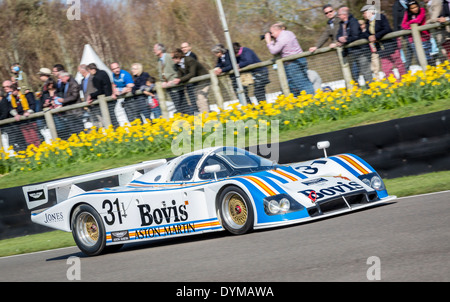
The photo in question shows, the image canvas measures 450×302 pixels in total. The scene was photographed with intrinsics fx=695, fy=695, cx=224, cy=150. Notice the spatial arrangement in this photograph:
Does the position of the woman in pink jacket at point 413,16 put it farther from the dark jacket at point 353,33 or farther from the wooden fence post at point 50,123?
the wooden fence post at point 50,123

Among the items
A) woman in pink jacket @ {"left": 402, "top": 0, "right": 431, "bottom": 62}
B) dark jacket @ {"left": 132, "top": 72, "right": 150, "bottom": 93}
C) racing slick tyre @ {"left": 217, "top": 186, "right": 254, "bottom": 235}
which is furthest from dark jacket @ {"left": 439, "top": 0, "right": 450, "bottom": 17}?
racing slick tyre @ {"left": 217, "top": 186, "right": 254, "bottom": 235}

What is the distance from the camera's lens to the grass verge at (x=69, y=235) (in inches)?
375

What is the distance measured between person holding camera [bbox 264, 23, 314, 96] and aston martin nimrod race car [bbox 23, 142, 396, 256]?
5.18 metres

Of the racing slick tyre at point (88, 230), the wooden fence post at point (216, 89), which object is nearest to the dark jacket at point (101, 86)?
the wooden fence post at point (216, 89)

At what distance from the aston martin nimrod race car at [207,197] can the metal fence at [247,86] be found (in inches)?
194

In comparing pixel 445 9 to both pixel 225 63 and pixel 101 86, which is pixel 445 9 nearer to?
pixel 225 63

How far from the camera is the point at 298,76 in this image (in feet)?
46.8

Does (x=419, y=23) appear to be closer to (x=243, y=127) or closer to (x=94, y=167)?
(x=243, y=127)

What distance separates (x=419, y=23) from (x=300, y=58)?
2.44 meters

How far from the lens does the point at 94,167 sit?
49.5ft

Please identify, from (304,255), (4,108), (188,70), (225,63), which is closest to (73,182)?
(304,255)

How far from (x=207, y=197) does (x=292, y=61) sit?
6.61 meters

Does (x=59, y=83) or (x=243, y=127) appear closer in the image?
(x=243, y=127)
